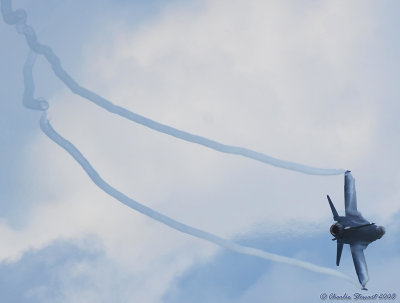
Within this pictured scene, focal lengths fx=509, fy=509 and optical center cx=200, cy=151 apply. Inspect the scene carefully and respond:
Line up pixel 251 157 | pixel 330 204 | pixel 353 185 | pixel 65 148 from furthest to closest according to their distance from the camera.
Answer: pixel 353 185 < pixel 330 204 < pixel 251 157 < pixel 65 148

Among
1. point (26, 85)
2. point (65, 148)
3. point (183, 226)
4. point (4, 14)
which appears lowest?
point (183, 226)

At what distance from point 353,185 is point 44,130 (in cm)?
3408

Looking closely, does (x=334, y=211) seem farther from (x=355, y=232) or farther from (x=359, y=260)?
(x=359, y=260)

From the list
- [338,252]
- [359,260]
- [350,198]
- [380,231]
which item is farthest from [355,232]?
[350,198]

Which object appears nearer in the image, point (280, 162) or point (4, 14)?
point (4, 14)

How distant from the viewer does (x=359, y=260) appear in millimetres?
52906

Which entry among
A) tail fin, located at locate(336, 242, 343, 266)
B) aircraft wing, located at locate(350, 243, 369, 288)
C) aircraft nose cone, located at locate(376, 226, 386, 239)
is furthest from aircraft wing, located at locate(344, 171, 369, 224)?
tail fin, located at locate(336, 242, 343, 266)

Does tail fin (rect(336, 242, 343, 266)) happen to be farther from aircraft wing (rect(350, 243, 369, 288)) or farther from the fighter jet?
aircraft wing (rect(350, 243, 369, 288))

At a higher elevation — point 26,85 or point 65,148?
point 26,85

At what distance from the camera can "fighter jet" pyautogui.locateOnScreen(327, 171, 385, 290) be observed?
49.6 meters

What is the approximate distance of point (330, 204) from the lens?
48812 mm

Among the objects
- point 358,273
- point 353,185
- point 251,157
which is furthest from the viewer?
point 353,185

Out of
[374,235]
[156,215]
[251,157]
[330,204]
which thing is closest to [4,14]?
[156,215]

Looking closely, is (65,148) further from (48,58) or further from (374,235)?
(374,235)
